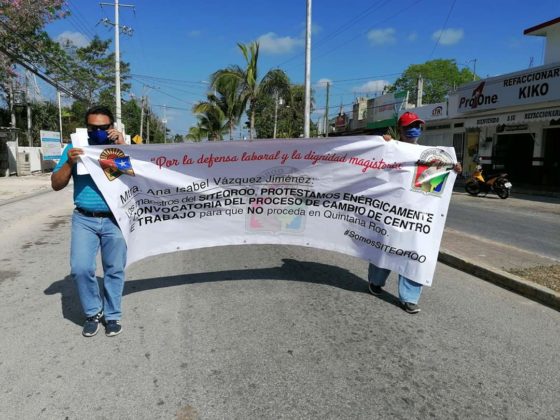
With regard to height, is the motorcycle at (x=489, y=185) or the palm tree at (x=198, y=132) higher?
the palm tree at (x=198, y=132)

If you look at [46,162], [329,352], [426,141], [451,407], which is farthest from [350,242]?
[46,162]

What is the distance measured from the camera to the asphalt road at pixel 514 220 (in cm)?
882

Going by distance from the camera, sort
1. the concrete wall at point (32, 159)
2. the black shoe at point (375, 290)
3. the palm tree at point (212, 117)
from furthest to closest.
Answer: the palm tree at point (212, 117)
the concrete wall at point (32, 159)
the black shoe at point (375, 290)

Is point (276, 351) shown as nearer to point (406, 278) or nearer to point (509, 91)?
point (406, 278)

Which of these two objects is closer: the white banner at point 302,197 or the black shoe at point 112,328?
the black shoe at point 112,328

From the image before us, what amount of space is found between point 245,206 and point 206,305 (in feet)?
3.53

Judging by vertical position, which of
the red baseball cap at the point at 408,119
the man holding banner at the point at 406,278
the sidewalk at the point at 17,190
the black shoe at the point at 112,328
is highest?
the red baseball cap at the point at 408,119

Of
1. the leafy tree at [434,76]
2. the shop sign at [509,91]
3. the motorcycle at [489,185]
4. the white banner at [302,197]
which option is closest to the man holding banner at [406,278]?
the white banner at [302,197]

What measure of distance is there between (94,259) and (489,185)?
1671 centimetres

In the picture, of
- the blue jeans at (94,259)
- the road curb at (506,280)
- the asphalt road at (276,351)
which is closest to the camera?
the asphalt road at (276,351)

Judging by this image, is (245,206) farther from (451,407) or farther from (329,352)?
(451,407)

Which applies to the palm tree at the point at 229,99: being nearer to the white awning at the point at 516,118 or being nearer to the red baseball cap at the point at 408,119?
the white awning at the point at 516,118

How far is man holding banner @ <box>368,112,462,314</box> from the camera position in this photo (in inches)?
181

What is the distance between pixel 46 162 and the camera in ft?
99.3
